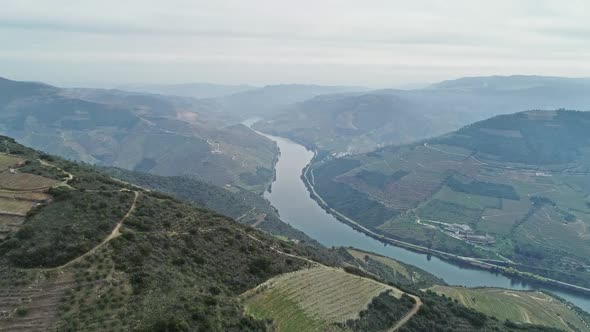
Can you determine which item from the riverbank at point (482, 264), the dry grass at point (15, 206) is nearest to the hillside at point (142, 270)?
the dry grass at point (15, 206)

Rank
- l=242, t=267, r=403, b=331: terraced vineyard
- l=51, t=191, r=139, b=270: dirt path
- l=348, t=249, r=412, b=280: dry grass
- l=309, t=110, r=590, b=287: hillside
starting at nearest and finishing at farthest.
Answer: l=51, t=191, r=139, b=270: dirt path < l=242, t=267, r=403, b=331: terraced vineyard < l=348, t=249, r=412, b=280: dry grass < l=309, t=110, r=590, b=287: hillside

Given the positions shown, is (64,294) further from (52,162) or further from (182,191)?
(182,191)

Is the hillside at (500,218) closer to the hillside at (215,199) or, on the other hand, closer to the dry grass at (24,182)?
the hillside at (215,199)

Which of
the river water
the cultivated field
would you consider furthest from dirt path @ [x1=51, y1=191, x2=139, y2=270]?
the river water

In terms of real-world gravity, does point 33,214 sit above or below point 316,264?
above

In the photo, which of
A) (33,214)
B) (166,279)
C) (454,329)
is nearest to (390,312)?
(454,329)

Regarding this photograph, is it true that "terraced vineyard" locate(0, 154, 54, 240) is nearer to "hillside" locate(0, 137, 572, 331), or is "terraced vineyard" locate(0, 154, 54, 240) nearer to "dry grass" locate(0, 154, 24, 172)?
"dry grass" locate(0, 154, 24, 172)
